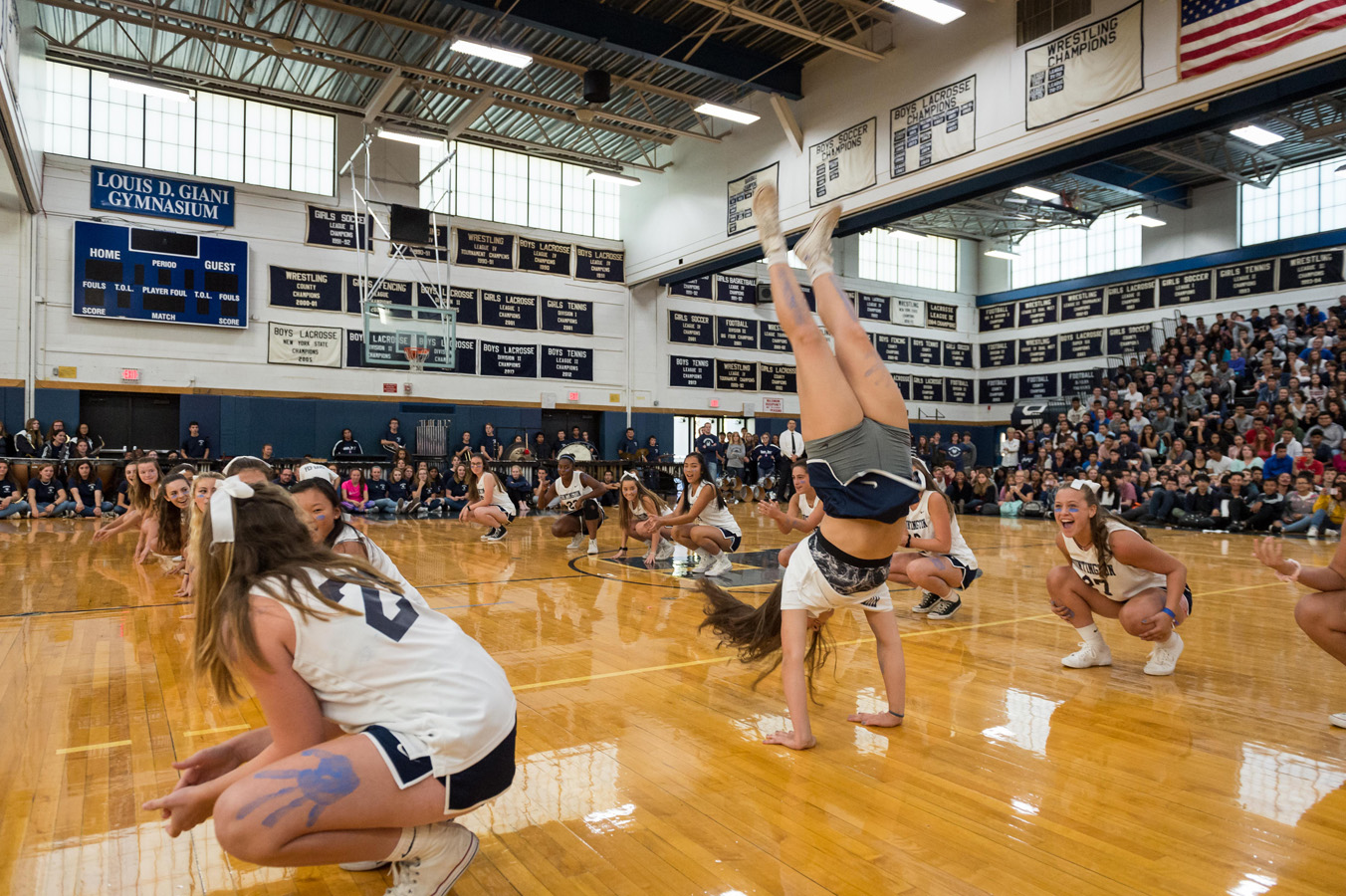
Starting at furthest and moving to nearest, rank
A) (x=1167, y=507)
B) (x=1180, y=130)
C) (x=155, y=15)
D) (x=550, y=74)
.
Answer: (x=550, y=74)
(x=1167, y=507)
(x=155, y=15)
(x=1180, y=130)

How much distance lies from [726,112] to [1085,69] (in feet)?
18.6

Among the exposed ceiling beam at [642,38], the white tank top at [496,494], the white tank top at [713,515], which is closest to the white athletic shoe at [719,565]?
the white tank top at [713,515]

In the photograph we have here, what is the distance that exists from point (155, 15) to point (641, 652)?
13.2 meters

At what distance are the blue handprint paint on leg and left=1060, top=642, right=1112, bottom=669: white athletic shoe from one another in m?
3.71

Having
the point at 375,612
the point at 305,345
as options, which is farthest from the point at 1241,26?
the point at 305,345

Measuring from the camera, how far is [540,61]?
504 inches

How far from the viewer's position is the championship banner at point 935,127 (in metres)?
11.5

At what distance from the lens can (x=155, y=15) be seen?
1227 centimetres

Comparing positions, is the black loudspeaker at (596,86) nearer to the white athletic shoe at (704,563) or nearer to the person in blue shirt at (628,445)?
the person in blue shirt at (628,445)

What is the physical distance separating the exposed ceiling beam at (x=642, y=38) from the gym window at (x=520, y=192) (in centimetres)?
494

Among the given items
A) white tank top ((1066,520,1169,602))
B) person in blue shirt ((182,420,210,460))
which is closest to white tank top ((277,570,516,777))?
white tank top ((1066,520,1169,602))

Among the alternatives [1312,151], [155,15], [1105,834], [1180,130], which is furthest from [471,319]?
[1312,151]

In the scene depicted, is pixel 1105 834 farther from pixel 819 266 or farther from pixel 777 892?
pixel 819 266

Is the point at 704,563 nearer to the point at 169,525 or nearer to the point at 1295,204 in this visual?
the point at 169,525
